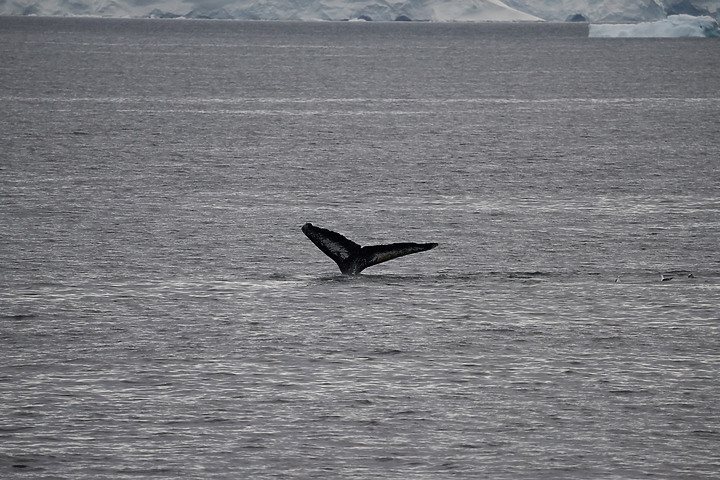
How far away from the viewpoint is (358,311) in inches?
796

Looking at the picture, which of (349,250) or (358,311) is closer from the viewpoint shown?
(358,311)

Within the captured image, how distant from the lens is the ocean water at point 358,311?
13.7 meters

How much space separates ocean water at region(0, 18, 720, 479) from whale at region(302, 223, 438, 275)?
1.31ft

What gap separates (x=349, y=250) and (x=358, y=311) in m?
3.16

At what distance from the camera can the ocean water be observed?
1369 centimetres

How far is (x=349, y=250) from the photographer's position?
23203 millimetres

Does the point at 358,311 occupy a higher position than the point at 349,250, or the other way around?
the point at 349,250

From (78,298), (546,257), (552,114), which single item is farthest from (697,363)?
(552,114)

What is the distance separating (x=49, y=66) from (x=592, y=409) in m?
119

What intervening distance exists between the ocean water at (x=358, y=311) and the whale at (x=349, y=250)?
15.7 inches

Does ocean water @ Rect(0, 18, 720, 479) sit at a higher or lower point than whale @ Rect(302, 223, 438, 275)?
lower

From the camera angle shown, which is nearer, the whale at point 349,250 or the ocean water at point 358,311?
the ocean water at point 358,311

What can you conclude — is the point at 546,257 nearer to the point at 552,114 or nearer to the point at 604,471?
the point at 604,471

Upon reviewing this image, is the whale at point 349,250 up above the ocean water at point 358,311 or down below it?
above
